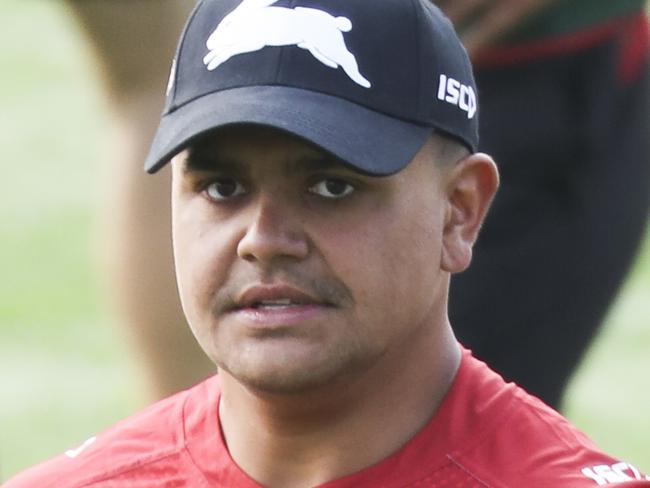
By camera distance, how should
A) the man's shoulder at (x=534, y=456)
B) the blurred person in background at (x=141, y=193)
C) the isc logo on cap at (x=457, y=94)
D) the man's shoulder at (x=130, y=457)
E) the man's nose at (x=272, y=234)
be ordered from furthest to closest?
the blurred person in background at (x=141, y=193)
the man's shoulder at (x=130, y=457)
the isc logo on cap at (x=457, y=94)
the man's shoulder at (x=534, y=456)
the man's nose at (x=272, y=234)

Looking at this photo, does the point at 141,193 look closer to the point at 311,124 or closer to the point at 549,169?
the point at 549,169

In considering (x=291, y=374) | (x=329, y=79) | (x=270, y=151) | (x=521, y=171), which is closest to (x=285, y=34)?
(x=329, y=79)

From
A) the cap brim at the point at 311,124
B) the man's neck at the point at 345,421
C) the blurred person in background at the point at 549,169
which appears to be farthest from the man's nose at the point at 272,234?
the blurred person in background at the point at 549,169

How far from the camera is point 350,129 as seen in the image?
9.96 ft

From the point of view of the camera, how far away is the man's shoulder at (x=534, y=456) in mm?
3062

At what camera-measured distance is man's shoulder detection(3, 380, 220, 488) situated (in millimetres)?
3301

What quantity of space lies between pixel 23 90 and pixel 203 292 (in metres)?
8.63

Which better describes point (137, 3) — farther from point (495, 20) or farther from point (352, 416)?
point (352, 416)

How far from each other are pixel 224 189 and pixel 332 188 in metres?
0.17

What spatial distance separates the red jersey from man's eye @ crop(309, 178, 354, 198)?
15.2 inches

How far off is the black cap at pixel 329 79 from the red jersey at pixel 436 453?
41 centimetres

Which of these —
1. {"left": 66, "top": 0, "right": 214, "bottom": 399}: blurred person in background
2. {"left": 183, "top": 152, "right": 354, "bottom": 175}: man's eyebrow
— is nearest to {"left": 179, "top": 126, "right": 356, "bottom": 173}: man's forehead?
{"left": 183, "top": 152, "right": 354, "bottom": 175}: man's eyebrow

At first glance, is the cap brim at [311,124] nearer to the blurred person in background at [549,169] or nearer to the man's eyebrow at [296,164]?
the man's eyebrow at [296,164]

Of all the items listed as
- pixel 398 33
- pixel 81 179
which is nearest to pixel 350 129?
pixel 398 33
